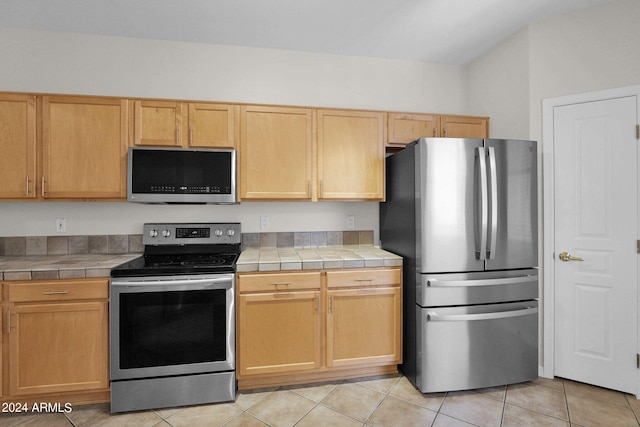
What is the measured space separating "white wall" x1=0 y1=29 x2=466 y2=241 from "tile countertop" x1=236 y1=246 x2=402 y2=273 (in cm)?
38

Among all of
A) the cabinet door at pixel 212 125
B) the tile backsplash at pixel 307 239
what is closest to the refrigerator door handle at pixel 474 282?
the tile backsplash at pixel 307 239

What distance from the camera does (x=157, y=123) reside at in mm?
2268

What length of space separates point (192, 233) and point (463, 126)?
2.57m

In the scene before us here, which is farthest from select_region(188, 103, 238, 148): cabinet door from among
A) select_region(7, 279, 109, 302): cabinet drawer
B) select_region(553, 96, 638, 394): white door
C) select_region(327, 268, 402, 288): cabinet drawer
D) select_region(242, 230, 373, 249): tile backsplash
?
select_region(553, 96, 638, 394): white door

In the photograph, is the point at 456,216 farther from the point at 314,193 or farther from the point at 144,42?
the point at 144,42

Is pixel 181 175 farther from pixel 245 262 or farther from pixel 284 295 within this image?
pixel 284 295

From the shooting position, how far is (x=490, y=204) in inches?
82.0

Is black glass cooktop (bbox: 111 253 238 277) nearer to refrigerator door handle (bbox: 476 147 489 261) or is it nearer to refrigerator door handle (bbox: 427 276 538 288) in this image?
refrigerator door handle (bbox: 427 276 538 288)

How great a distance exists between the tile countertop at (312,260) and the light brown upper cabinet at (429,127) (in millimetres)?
984

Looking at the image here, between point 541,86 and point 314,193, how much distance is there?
6.43 ft

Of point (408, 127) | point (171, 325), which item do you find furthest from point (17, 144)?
point (408, 127)

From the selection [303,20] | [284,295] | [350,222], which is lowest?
[284,295]

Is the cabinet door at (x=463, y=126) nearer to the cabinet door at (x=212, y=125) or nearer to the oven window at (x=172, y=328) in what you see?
the cabinet door at (x=212, y=125)

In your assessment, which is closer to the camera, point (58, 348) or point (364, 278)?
point (58, 348)
